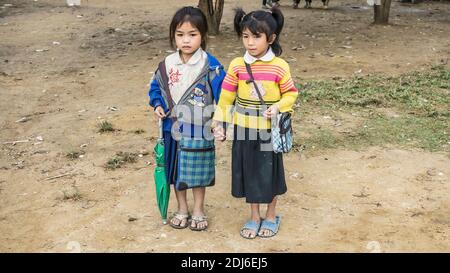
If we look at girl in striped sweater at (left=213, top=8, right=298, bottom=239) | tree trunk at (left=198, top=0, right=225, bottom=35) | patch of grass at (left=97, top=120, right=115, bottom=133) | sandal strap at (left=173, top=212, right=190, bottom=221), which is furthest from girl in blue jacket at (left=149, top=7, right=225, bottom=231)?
tree trunk at (left=198, top=0, right=225, bottom=35)

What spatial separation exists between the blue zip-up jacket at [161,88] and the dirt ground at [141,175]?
2.36 feet

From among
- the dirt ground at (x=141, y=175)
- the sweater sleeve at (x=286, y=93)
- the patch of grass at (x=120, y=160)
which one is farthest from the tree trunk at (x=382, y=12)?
the sweater sleeve at (x=286, y=93)

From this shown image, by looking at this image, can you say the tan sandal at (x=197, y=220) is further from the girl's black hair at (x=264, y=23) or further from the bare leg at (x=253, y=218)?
the girl's black hair at (x=264, y=23)

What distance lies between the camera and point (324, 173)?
4.29 metres

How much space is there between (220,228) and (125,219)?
24.2 inches

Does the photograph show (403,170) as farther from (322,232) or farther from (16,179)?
(16,179)

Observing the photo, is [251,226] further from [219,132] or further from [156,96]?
[156,96]

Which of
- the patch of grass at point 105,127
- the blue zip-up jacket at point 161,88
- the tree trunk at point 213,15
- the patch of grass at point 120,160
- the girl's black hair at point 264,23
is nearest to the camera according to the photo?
the girl's black hair at point 264,23

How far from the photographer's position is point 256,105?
122 inches

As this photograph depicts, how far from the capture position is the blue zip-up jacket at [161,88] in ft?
10.5

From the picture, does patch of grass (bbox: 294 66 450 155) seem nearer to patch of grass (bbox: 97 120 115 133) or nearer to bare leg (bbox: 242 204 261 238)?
bare leg (bbox: 242 204 261 238)

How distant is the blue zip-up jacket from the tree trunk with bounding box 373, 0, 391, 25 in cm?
787

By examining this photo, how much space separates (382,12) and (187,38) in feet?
26.5

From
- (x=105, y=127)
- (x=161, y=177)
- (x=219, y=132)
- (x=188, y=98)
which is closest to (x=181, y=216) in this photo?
(x=161, y=177)
